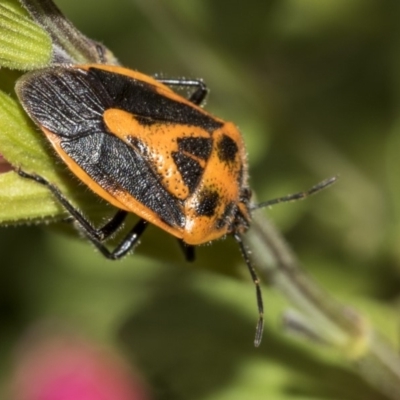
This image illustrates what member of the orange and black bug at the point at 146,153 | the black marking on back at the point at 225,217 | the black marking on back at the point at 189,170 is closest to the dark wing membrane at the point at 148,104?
the orange and black bug at the point at 146,153

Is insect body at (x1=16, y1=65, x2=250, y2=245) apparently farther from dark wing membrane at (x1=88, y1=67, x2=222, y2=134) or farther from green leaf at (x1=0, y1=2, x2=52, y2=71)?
green leaf at (x1=0, y1=2, x2=52, y2=71)

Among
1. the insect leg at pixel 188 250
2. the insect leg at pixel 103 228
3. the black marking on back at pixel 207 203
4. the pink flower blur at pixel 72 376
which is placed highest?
the insect leg at pixel 103 228

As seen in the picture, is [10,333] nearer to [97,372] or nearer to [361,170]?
[97,372]

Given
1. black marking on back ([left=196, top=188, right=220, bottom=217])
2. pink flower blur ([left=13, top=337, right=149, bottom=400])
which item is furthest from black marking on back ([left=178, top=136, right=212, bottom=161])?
pink flower blur ([left=13, top=337, right=149, bottom=400])

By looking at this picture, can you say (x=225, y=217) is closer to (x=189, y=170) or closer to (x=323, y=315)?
(x=189, y=170)

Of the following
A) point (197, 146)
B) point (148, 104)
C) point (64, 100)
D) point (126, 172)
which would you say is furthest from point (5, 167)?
point (197, 146)

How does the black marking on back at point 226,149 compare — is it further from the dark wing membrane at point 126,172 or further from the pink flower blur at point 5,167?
the pink flower blur at point 5,167
